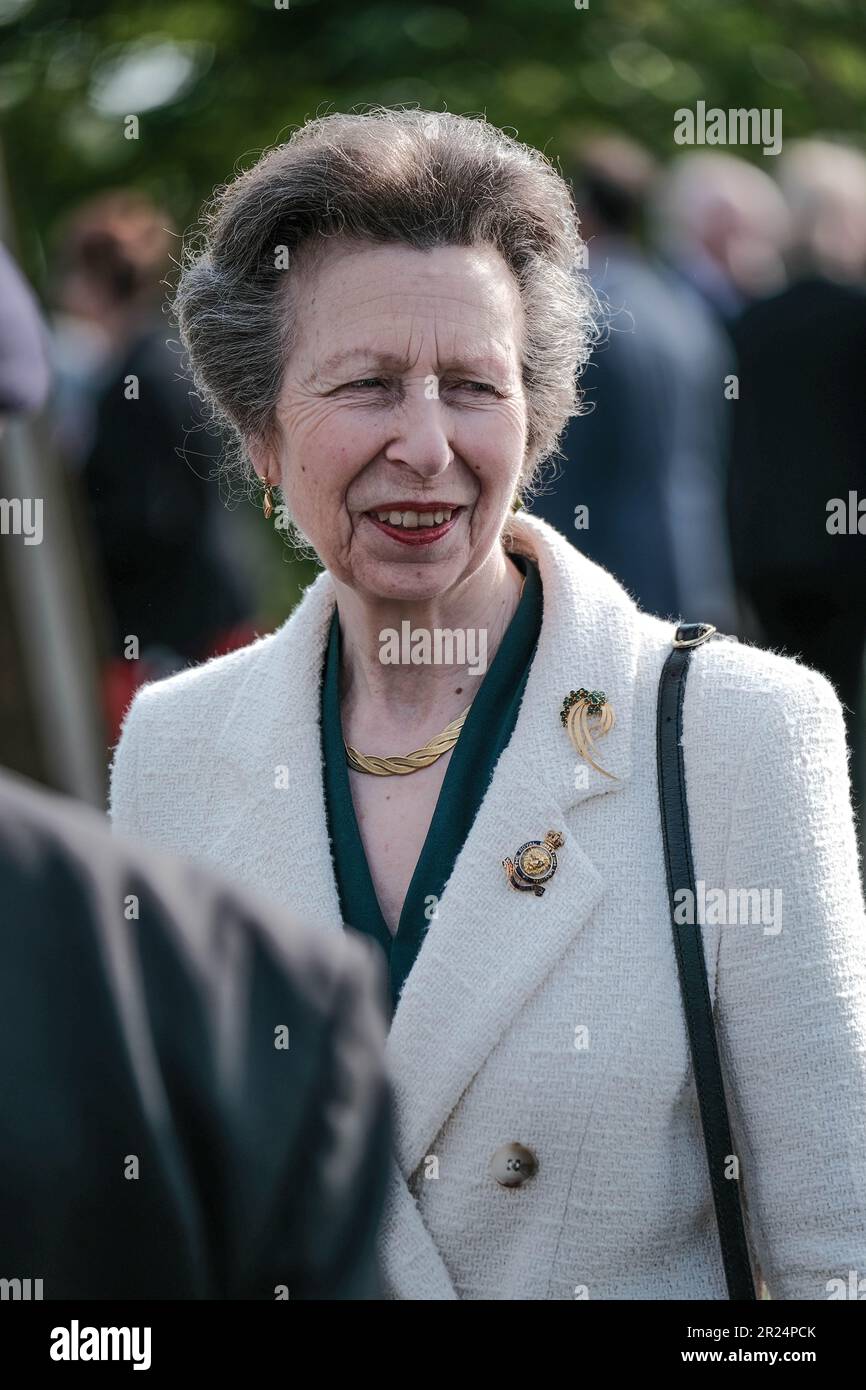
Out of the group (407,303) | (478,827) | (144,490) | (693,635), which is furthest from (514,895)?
(144,490)

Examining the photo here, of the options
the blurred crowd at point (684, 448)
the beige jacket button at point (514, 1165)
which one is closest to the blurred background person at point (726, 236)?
the blurred crowd at point (684, 448)

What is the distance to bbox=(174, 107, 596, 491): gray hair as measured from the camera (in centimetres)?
283

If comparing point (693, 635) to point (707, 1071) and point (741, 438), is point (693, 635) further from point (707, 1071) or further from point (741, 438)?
point (741, 438)

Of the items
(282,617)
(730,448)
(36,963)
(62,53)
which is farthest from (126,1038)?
(62,53)

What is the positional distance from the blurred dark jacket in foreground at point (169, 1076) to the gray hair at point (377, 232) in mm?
1879

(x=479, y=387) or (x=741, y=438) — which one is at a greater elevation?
(x=741, y=438)

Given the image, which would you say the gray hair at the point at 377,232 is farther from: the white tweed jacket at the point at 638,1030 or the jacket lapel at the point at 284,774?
the white tweed jacket at the point at 638,1030

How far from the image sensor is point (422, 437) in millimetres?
2803

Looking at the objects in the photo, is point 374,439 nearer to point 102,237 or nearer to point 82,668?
point 82,668

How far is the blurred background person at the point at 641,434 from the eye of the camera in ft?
19.6

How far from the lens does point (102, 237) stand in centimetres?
777

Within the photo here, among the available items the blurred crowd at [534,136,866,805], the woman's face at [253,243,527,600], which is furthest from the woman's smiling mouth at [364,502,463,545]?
the blurred crowd at [534,136,866,805]

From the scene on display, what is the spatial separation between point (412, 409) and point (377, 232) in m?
0.26

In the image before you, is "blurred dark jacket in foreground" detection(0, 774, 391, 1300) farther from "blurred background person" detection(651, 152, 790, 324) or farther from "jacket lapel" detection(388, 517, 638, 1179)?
"blurred background person" detection(651, 152, 790, 324)
